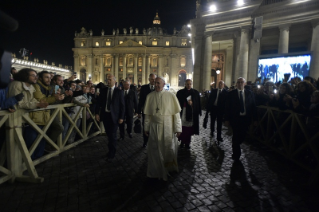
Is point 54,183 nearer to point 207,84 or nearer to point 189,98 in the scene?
point 189,98

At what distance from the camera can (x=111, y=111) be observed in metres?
4.99

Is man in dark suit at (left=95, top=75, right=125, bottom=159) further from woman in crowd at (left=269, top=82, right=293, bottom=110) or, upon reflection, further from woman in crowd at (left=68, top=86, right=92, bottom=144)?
woman in crowd at (left=269, top=82, right=293, bottom=110)

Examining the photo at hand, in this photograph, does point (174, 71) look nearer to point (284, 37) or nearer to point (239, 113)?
point (284, 37)

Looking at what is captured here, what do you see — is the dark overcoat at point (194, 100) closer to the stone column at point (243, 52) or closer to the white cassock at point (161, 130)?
the white cassock at point (161, 130)

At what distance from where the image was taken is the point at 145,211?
283 cm

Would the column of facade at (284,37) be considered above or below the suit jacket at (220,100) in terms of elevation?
above

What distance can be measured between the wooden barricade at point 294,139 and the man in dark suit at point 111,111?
4.37 meters

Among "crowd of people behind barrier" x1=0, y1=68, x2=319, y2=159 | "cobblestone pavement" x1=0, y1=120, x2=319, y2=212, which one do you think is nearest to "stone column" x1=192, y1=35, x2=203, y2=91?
"crowd of people behind barrier" x1=0, y1=68, x2=319, y2=159

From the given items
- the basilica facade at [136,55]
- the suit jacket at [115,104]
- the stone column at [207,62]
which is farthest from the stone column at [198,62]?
the basilica facade at [136,55]

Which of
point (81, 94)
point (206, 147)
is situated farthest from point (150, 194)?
point (81, 94)

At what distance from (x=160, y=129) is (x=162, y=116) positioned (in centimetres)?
26

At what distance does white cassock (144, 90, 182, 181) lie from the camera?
3.72 meters

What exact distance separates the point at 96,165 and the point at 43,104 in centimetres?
185

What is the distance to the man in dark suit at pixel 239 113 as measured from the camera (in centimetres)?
504
